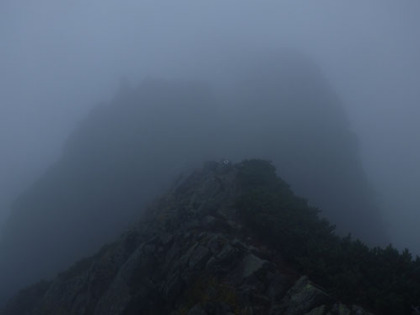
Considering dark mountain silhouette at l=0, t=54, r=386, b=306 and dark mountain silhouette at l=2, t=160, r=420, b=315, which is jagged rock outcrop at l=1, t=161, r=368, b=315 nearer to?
dark mountain silhouette at l=2, t=160, r=420, b=315

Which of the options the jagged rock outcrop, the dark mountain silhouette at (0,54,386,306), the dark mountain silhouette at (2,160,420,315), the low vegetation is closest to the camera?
the low vegetation

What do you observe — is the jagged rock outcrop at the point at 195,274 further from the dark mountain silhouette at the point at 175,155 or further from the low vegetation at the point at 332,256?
the dark mountain silhouette at the point at 175,155

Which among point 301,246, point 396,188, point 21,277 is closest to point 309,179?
point 396,188

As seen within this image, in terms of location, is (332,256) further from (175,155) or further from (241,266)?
(175,155)

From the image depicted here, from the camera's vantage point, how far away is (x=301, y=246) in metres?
21.1

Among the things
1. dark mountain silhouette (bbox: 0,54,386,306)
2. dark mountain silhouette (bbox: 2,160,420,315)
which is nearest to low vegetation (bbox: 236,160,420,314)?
dark mountain silhouette (bbox: 2,160,420,315)

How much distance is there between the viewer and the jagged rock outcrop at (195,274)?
1714cm

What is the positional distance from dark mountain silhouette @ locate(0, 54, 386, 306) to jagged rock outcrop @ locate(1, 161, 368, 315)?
20047mm

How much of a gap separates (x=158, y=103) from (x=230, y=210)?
52.1 m

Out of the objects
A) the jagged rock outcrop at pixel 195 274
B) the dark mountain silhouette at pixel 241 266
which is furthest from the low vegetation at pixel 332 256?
the jagged rock outcrop at pixel 195 274

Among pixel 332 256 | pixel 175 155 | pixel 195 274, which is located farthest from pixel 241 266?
pixel 175 155

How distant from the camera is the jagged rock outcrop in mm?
17141

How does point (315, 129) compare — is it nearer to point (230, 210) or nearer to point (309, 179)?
point (309, 179)

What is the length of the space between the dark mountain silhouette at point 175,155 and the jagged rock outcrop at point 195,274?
20047 mm
